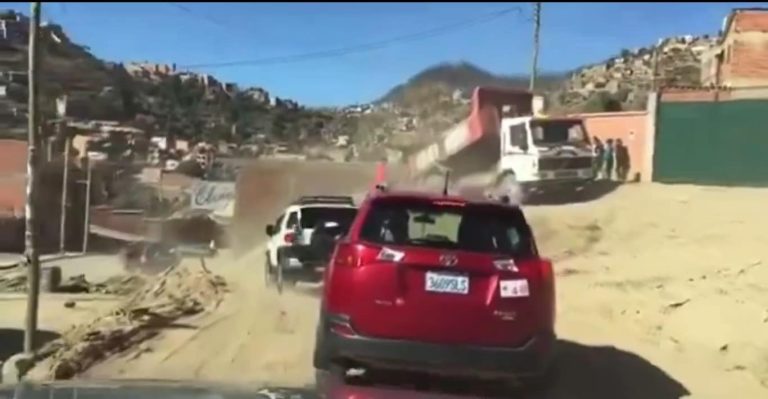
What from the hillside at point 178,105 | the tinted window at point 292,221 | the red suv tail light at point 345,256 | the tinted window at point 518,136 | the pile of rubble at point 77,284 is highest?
the hillside at point 178,105

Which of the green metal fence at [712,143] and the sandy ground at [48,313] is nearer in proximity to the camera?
the sandy ground at [48,313]

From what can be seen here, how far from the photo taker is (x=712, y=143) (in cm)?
3331

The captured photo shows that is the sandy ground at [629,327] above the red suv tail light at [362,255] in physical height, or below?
below

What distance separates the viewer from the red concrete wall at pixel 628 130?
36188 mm

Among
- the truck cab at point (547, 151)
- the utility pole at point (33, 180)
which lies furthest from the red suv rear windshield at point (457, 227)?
the truck cab at point (547, 151)

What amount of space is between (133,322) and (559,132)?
18.1 meters

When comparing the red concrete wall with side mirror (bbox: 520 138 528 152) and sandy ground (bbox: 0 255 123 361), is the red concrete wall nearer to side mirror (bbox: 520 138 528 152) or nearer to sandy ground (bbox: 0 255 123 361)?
side mirror (bbox: 520 138 528 152)

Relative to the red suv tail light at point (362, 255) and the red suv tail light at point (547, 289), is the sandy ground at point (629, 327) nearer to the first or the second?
the red suv tail light at point (362, 255)

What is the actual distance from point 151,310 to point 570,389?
8629 mm

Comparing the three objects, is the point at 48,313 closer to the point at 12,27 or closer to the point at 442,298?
the point at 12,27

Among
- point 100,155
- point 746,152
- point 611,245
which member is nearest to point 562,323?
point 611,245

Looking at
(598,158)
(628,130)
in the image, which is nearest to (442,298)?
(598,158)

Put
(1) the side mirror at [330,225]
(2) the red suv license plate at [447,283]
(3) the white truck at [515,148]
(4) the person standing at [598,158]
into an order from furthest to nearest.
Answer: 1. (4) the person standing at [598,158]
2. (3) the white truck at [515,148]
3. (1) the side mirror at [330,225]
4. (2) the red suv license plate at [447,283]

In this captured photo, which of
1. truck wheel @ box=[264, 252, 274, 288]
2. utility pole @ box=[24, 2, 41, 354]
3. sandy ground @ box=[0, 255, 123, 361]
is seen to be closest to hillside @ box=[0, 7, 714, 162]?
sandy ground @ box=[0, 255, 123, 361]
